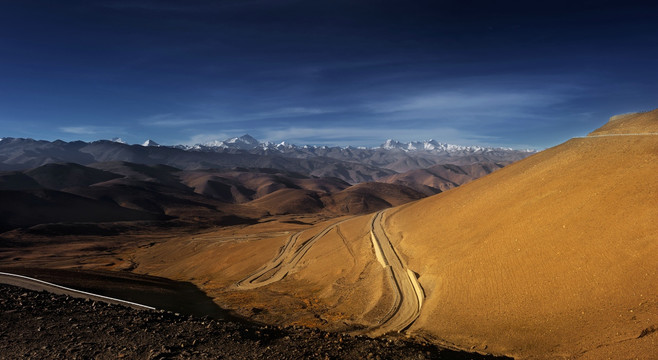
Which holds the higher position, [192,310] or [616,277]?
[616,277]

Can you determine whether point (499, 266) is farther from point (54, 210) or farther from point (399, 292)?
point (54, 210)

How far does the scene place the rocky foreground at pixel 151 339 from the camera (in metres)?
12.8

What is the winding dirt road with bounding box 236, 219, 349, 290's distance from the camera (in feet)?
115

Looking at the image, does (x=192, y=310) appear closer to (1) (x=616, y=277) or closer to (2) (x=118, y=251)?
(1) (x=616, y=277)

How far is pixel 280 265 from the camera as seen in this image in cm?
3947

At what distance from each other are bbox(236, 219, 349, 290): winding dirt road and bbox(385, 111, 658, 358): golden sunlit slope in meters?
13.1

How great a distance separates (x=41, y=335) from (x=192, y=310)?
1177 cm

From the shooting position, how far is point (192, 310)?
82.1 feet

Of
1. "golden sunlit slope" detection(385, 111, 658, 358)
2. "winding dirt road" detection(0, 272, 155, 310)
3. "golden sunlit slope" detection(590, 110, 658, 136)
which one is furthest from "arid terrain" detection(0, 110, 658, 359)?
"winding dirt road" detection(0, 272, 155, 310)

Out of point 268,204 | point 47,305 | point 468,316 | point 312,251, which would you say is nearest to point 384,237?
point 312,251

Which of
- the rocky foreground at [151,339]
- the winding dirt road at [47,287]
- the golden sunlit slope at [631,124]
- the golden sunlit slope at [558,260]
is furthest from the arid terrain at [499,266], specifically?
the winding dirt road at [47,287]

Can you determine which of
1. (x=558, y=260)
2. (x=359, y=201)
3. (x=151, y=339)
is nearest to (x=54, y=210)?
(x=359, y=201)

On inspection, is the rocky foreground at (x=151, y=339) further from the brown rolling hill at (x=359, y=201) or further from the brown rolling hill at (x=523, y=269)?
the brown rolling hill at (x=359, y=201)

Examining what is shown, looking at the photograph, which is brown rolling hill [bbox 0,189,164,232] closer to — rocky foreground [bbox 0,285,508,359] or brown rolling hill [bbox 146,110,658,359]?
brown rolling hill [bbox 146,110,658,359]
